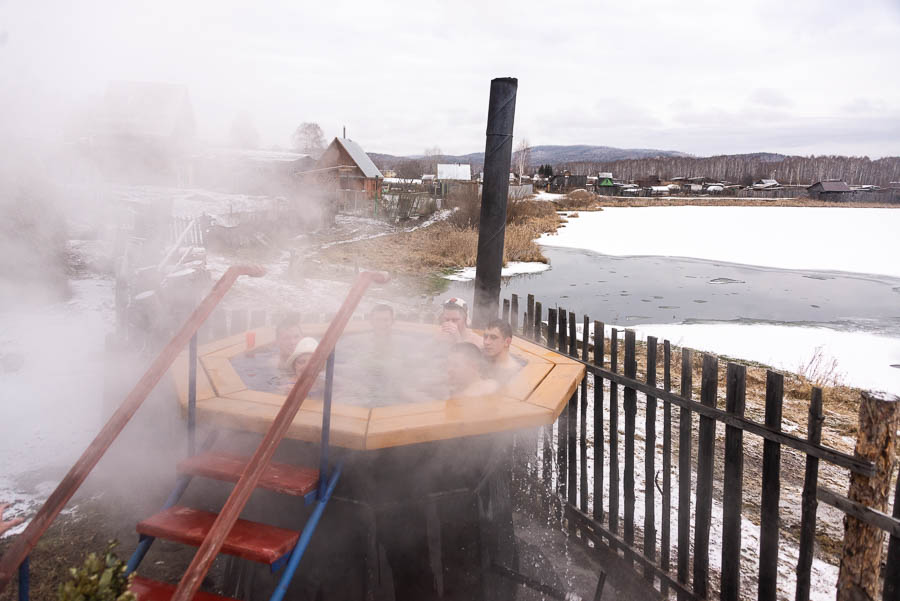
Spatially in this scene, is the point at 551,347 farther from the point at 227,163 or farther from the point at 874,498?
the point at 227,163

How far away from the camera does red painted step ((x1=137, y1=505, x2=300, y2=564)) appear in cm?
183

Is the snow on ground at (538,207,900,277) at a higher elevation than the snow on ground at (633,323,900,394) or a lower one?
higher

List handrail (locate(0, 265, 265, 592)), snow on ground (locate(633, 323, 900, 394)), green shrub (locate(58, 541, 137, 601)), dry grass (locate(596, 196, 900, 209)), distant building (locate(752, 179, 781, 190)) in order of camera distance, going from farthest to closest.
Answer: distant building (locate(752, 179, 781, 190))
dry grass (locate(596, 196, 900, 209))
snow on ground (locate(633, 323, 900, 394))
handrail (locate(0, 265, 265, 592))
green shrub (locate(58, 541, 137, 601))

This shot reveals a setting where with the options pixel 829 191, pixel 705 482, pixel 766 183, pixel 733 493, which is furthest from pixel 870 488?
pixel 766 183

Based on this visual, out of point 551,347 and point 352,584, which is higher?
point 551,347

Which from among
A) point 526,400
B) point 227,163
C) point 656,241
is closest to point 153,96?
point 227,163

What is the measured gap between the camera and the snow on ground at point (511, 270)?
12.5 meters

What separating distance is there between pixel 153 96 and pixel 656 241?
63.8 feet

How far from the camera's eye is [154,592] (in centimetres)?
186

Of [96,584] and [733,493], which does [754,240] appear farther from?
[96,584]

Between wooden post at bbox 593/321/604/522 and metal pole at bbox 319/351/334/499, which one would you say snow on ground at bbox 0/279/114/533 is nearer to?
metal pole at bbox 319/351/334/499

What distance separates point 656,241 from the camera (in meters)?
21.8

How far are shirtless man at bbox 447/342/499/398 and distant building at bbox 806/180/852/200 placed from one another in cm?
7517

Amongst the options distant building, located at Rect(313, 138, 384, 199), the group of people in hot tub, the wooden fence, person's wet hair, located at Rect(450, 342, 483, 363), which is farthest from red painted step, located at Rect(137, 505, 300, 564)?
distant building, located at Rect(313, 138, 384, 199)
